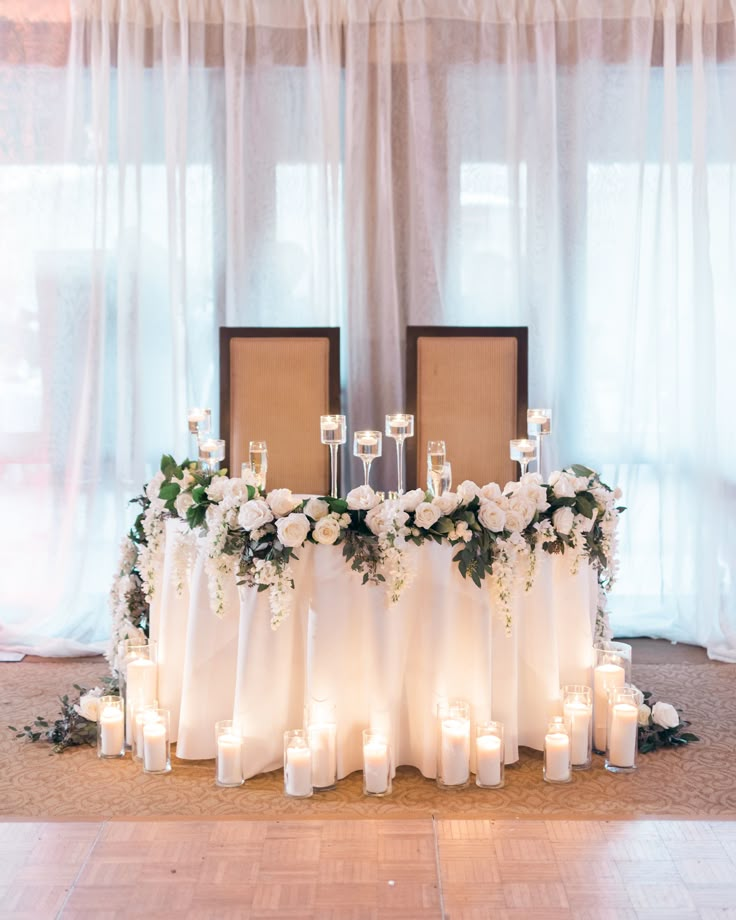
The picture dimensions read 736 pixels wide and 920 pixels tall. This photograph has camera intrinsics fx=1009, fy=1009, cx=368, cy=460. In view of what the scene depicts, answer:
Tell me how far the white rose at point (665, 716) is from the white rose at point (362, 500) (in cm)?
126

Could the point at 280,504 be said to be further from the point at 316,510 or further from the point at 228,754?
the point at 228,754

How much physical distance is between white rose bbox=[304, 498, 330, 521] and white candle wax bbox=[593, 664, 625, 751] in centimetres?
105

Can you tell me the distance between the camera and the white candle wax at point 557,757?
2.96 meters

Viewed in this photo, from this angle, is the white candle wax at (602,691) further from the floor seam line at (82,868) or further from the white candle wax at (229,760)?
the floor seam line at (82,868)

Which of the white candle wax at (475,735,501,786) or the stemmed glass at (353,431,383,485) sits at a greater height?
the stemmed glass at (353,431,383,485)

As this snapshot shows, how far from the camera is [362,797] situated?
2.88 m

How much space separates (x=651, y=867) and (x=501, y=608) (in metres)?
0.79

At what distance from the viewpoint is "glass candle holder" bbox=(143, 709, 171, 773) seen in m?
3.04

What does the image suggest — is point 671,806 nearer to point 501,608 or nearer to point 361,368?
point 501,608

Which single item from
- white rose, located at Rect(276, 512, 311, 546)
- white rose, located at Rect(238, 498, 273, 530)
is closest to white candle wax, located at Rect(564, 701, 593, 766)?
white rose, located at Rect(276, 512, 311, 546)

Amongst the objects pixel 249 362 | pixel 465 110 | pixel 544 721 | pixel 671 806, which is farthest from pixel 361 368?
pixel 671 806

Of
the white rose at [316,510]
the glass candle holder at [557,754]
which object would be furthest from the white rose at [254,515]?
the glass candle holder at [557,754]

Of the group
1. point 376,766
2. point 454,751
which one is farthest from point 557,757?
point 376,766

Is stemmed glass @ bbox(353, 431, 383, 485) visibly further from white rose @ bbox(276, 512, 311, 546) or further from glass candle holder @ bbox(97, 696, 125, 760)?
glass candle holder @ bbox(97, 696, 125, 760)
